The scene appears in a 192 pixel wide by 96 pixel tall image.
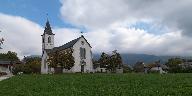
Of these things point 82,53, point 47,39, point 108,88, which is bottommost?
point 108,88

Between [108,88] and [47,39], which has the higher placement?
[47,39]

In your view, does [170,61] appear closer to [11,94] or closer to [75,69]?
[75,69]

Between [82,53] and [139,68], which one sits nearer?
[82,53]

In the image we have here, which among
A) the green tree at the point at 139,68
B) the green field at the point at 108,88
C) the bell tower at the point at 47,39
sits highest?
the bell tower at the point at 47,39

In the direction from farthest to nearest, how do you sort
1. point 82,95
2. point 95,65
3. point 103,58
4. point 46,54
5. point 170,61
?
point 170,61 < point 95,65 < point 46,54 < point 103,58 < point 82,95

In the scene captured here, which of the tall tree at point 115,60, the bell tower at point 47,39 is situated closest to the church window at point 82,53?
the tall tree at point 115,60

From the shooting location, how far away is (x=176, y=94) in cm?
1698

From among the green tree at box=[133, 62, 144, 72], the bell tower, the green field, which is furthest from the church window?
the green field

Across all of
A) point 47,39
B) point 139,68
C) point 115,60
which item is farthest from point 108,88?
point 139,68

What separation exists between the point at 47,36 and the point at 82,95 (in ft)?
321

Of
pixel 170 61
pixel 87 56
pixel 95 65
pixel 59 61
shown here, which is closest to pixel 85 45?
pixel 87 56

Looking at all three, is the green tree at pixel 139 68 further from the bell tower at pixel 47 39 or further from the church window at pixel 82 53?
the church window at pixel 82 53

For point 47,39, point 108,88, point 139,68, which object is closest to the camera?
point 108,88

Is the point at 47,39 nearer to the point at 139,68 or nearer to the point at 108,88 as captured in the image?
the point at 139,68
